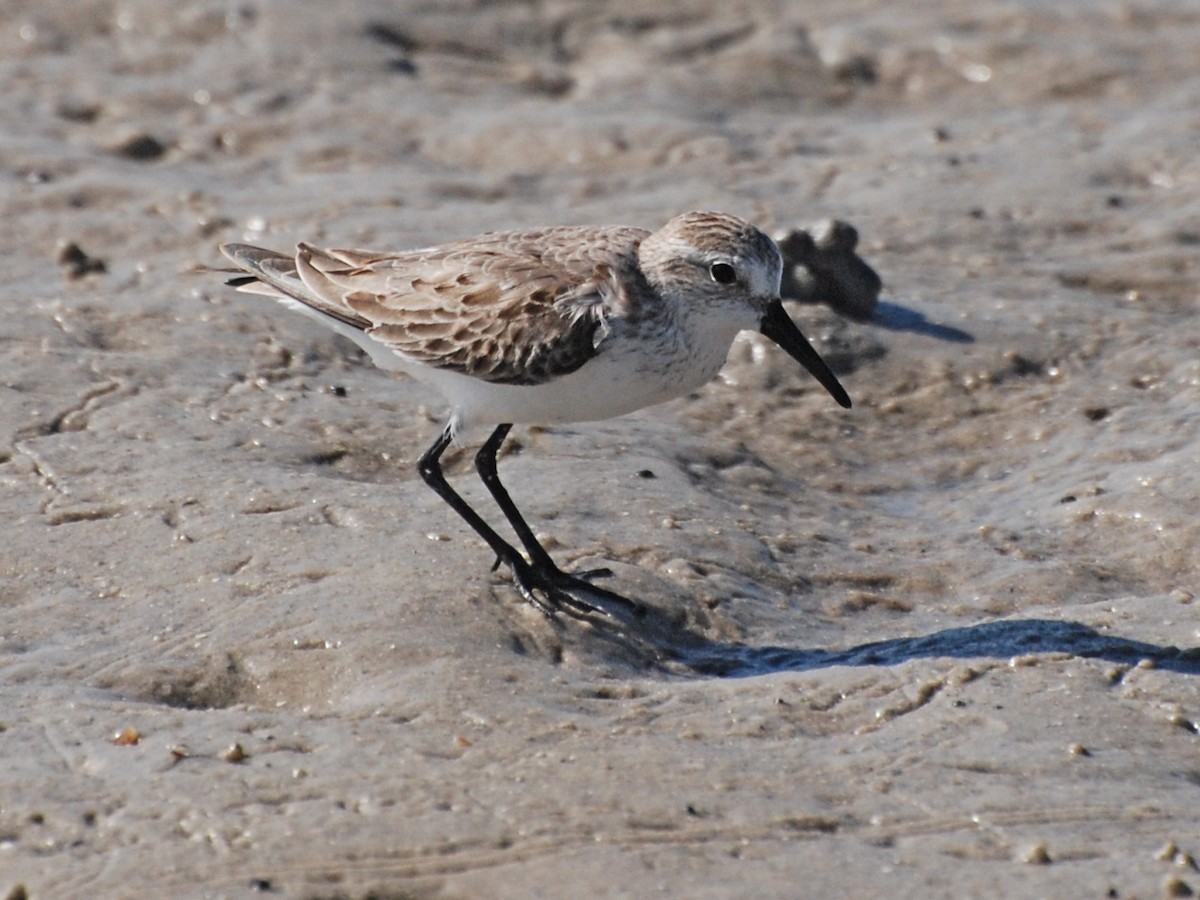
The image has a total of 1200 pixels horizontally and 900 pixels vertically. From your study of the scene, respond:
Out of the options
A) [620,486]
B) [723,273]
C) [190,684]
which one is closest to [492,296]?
[723,273]

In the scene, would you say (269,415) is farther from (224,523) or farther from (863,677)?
(863,677)

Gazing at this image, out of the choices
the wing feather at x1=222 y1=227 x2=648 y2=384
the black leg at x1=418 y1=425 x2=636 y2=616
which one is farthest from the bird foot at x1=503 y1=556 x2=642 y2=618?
the wing feather at x1=222 y1=227 x2=648 y2=384

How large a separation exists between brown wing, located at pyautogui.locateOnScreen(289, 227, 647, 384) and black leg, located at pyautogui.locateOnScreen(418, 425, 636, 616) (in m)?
0.42

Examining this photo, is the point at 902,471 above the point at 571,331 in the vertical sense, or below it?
below

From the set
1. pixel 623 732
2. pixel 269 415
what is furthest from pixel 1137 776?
pixel 269 415

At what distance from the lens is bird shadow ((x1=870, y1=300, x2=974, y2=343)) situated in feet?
29.7

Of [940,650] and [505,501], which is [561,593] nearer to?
[505,501]

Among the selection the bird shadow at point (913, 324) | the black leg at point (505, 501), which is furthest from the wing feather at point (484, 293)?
the bird shadow at point (913, 324)

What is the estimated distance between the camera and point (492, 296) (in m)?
6.61

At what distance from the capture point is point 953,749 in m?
5.37

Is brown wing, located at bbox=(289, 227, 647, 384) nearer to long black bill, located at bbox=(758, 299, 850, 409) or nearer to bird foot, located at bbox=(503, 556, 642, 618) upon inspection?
long black bill, located at bbox=(758, 299, 850, 409)

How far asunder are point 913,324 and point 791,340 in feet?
9.01

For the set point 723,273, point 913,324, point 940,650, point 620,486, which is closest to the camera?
point 940,650

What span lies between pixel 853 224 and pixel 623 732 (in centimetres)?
566
